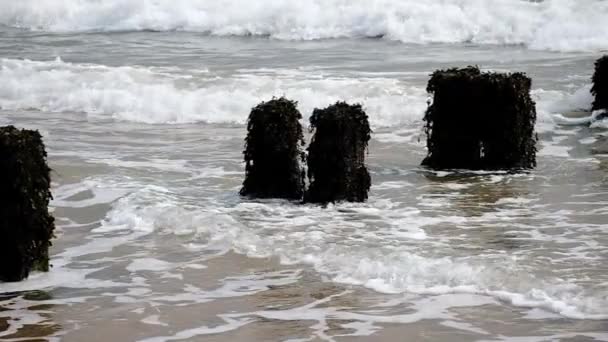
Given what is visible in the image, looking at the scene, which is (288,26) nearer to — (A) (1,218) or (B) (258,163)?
(B) (258,163)

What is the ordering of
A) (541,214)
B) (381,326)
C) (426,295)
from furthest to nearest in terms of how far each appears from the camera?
1. (541,214)
2. (426,295)
3. (381,326)

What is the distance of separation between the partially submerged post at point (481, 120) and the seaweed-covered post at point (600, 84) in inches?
95.8

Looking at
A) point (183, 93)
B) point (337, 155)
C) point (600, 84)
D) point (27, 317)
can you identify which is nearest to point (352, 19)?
point (183, 93)

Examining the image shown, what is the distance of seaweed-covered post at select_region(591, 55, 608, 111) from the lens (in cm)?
1276

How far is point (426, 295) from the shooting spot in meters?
6.42

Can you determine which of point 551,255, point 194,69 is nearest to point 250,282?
point 551,255

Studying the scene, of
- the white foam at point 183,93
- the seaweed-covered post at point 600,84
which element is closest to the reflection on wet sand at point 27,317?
the white foam at point 183,93

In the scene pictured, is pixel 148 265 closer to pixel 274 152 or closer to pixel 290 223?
pixel 290 223

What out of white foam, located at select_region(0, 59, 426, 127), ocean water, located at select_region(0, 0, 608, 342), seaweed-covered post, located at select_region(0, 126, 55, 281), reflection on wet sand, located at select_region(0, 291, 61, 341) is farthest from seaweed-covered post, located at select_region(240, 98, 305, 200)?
white foam, located at select_region(0, 59, 426, 127)

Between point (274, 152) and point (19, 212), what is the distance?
113 inches

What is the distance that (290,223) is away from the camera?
841 cm

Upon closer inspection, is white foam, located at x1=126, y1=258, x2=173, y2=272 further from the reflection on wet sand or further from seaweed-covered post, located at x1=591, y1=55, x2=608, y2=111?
seaweed-covered post, located at x1=591, y1=55, x2=608, y2=111

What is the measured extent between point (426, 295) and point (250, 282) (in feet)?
4.01

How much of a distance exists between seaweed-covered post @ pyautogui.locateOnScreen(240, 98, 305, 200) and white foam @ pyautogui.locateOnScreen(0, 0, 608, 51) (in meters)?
14.5
